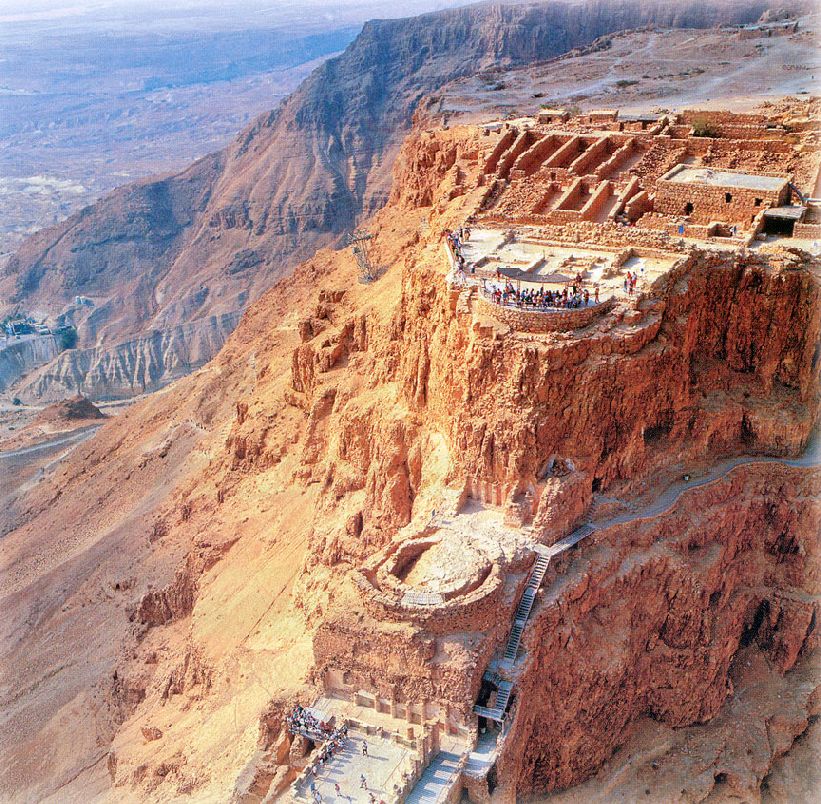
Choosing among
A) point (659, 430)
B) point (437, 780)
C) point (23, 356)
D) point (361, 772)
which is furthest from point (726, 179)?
point (23, 356)

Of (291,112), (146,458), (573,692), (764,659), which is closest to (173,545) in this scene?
(146,458)

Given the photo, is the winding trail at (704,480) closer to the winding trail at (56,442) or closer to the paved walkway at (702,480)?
the paved walkway at (702,480)

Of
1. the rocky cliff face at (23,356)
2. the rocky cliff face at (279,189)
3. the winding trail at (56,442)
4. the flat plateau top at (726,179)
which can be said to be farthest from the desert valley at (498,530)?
the rocky cliff face at (279,189)

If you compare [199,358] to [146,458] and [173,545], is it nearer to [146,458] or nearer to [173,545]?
[146,458]

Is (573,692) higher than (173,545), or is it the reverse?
(573,692)

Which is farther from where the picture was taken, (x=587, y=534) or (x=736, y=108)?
(x=736, y=108)
